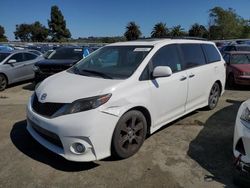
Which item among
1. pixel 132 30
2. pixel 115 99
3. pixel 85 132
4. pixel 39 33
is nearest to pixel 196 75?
pixel 115 99

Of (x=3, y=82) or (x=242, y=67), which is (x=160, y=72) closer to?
(x=242, y=67)

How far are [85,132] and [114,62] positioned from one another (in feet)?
5.72

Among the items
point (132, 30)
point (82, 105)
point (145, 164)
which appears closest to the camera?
point (82, 105)

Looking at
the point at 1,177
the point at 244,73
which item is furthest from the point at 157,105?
the point at 244,73

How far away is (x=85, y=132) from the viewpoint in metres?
3.60

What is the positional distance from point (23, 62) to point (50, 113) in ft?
26.8

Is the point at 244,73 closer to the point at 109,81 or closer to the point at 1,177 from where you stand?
the point at 109,81

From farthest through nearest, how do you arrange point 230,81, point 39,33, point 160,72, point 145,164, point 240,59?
point 39,33 < point 240,59 < point 230,81 < point 160,72 < point 145,164

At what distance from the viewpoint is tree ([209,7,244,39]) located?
279 ft

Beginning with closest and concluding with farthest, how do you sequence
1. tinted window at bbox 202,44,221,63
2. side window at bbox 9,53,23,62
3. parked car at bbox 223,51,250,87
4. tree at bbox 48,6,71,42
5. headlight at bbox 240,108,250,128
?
headlight at bbox 240,108,250,128 < tinted window at bbox 202,44,221,63 < parked car at bbox 223,51,250,87 < side window at bbox 9,53,23,62 < tree at bbox 48,6,71,42

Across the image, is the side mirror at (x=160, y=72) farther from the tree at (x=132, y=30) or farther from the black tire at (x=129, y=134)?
the tree at (x=132, y=30)

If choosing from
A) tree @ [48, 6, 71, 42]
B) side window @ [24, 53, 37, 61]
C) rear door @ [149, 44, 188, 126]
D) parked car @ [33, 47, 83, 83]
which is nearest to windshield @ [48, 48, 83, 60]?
parked car @ [33, 47, 83, 83]

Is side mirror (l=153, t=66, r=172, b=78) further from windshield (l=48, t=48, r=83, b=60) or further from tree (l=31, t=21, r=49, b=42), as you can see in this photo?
tree (l=31, t=21, r=49, b=42)

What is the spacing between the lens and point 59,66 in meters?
9.37
